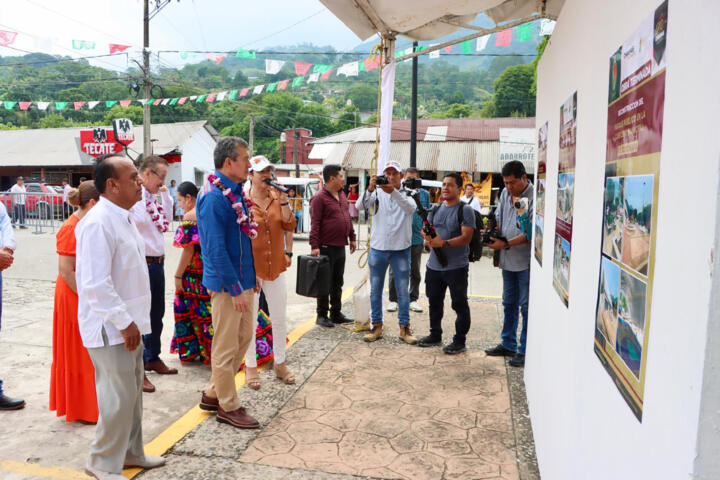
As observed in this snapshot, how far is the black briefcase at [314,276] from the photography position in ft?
17.4

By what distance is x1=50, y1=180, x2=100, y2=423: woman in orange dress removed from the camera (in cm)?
343

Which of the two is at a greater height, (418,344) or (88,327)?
(88,327)

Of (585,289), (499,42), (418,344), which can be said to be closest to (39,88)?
(499,42)

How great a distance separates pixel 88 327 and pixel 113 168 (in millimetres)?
865

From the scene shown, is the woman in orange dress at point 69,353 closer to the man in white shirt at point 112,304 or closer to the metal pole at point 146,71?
the man in white shirt at point 112,304

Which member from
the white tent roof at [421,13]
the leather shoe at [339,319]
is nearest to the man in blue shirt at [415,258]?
the leather shoe at [339,319]

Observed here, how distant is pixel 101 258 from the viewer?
264 centimetres

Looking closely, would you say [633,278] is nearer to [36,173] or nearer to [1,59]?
[36,173]

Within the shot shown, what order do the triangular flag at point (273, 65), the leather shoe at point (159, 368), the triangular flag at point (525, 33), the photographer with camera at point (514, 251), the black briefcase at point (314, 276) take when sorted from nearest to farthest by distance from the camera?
the leather shoe at point (159, 368), the photographer with camera at point (514, 251), the black briefcase at point (314, 276), the triangular flag at point (525, 33), the triangular flag at point (273, 65)

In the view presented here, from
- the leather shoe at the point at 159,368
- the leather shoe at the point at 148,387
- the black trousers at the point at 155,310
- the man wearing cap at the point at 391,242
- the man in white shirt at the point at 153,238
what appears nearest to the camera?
the leather shoe at the point at 148,387

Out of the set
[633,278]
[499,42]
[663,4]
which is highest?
[499,42]

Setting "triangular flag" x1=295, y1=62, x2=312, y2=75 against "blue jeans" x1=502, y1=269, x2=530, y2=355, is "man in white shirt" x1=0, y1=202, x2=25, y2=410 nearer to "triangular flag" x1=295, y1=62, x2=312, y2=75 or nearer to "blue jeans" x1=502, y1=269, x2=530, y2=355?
"blue jeans" x1=502, y1=269, x2=530, y2=355

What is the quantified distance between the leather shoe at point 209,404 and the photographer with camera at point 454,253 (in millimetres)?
2417

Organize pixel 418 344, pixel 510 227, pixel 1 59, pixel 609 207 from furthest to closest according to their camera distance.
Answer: pixel 1 59 → pixel 418 344 → pixel 510 227 → pixel 609 207
